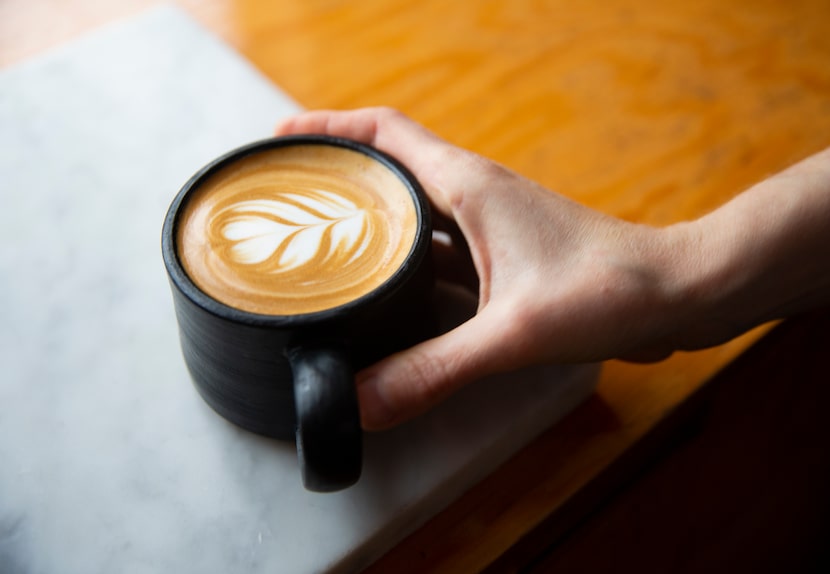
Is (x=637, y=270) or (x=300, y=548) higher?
(x=637, y=270)

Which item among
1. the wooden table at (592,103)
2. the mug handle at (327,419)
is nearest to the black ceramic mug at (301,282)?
the mug handle at (327,419)

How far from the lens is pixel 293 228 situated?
62 centimetres

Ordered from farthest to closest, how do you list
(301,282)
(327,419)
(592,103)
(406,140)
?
(592,103), (406,140), (301,282), (327,419)

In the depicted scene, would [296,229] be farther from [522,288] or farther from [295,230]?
[522,288]

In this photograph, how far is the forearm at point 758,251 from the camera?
2.09ft

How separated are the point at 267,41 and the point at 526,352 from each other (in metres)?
0.69

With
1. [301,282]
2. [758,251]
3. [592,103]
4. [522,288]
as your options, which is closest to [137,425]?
[301,282]

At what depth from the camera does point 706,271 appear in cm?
63

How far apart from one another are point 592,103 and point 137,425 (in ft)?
2.19

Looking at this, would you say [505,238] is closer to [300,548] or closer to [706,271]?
[706,271]

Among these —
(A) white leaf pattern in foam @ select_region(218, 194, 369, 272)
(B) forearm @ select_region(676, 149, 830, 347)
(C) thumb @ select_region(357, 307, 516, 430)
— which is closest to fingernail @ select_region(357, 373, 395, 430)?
(C) thumb @ select_region(357, 307, 516, 430)

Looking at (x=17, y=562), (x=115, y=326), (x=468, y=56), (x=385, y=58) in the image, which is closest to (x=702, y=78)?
(x=468, y=56)

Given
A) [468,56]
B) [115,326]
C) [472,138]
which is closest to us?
[115,326]

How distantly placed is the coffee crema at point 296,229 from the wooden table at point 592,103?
214mm
